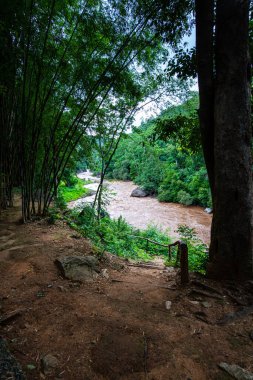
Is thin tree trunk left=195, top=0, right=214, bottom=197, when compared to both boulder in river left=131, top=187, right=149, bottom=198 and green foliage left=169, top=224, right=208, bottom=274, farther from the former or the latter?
boulder in river left=131, top=187, right=149, bottom=198

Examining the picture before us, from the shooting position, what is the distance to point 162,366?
1.80 meters

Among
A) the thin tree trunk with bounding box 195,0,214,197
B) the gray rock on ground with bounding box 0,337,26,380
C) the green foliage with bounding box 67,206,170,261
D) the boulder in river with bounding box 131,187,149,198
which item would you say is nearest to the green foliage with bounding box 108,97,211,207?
the boulder in river with bounding box 131,187,149,198

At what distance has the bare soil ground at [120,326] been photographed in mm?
1787

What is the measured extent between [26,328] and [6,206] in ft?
19.4

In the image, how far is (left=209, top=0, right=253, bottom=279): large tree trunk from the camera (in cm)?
280

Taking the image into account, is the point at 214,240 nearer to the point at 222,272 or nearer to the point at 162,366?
the point at 222,272

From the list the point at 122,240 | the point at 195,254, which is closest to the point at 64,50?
the point at 122,240

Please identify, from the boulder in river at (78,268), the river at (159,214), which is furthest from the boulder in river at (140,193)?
the boulder in river at (78,268)

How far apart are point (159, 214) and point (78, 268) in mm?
14681

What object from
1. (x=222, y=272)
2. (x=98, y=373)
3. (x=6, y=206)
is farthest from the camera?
(x=6, y=206)

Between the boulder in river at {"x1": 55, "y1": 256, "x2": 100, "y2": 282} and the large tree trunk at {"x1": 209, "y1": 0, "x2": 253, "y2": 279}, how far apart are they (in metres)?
2.01

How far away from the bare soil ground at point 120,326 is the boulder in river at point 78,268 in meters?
0.11

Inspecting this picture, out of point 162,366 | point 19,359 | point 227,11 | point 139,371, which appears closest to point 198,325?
point 162,366

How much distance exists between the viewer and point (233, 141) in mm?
2865
